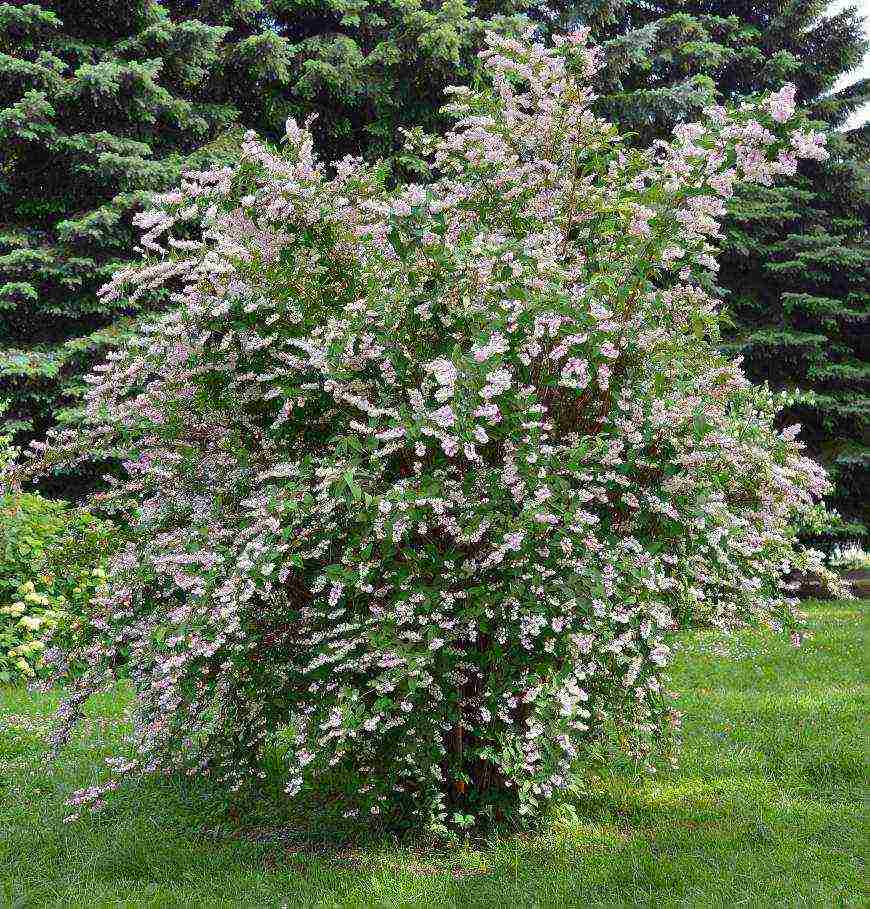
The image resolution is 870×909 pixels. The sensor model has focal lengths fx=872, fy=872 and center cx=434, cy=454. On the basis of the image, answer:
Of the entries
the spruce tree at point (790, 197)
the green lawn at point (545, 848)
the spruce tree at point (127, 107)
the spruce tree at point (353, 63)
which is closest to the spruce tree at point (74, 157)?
the spruce tree at point (127, 107)

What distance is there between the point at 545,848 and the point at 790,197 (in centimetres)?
1300

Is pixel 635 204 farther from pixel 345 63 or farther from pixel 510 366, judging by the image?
pixel 345 63

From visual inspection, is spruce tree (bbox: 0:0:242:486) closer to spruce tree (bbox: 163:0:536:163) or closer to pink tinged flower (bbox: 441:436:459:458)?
spruce tree (bbox: 163:0:536:163)

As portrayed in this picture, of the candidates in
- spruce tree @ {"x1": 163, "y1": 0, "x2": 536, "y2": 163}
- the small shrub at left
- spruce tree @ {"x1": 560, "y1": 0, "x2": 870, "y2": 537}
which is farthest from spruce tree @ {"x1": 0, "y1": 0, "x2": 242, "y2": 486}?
spruce tree @ {"x1": 560, "y1": 0, "x2": 870, "y2": 537}

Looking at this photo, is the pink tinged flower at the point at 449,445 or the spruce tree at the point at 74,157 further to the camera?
the spruce tree at the point at 74,157

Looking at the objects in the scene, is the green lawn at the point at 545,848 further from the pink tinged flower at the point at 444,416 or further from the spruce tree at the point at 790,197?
the spruce tree at the point at 790,197

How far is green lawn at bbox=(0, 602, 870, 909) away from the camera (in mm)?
3334

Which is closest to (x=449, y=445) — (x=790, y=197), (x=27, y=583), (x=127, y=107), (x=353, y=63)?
(x=27, y=583)

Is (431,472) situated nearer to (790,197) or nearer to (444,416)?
(444,416)

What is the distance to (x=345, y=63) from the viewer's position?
12375 millimetres

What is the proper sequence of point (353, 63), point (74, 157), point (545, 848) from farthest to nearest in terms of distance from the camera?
point (353, 63) < point (74, 157) < point (545, 848)

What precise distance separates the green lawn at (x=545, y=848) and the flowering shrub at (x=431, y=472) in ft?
1.09

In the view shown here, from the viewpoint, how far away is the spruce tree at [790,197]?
519 inches

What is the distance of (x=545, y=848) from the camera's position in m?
3.69
